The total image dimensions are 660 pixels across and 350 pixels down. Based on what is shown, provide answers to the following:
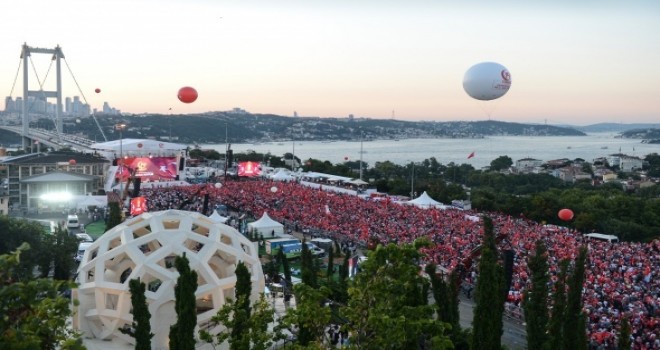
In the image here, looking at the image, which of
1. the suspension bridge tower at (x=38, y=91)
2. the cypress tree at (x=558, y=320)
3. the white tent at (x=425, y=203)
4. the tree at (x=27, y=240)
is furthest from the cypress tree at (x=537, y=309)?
the suspension bridge tower at (x=38, y=91)

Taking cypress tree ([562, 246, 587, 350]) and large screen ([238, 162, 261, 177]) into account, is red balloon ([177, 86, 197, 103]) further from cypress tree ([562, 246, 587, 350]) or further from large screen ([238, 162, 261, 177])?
large screen ([238, 162, 261, 177])

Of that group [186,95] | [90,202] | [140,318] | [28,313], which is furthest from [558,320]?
[90,202]

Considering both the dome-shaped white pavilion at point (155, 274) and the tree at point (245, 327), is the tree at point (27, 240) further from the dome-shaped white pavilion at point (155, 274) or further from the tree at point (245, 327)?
the tree at point (245, 327)

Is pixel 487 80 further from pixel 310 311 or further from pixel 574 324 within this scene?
pixel 310 311

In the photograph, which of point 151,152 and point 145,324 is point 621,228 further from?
point 151,152

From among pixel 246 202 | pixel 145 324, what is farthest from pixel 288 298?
pixel 246 202

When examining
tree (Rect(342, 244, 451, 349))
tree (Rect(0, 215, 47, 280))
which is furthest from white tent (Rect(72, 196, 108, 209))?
tree (Rect(342, 244, 451, 349))

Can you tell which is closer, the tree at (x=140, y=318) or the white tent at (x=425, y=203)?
the tree at (x=140, y=318)
